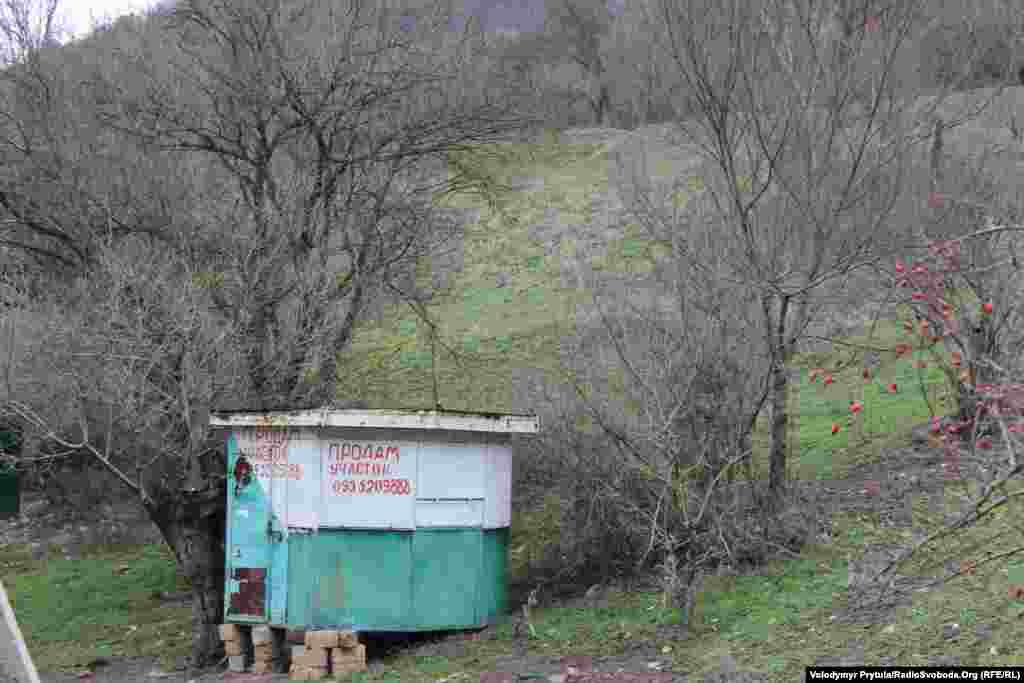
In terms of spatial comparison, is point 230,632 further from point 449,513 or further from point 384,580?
point 449,513

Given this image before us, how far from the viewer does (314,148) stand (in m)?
14.9

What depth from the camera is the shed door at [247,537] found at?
36.2 ft

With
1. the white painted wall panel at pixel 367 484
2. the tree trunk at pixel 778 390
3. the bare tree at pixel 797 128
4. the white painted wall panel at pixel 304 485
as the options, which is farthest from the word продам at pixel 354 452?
the tree trunk at pixel 778 390

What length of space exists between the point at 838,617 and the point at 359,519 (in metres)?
4.25

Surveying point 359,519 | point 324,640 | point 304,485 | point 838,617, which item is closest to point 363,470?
point 359,519

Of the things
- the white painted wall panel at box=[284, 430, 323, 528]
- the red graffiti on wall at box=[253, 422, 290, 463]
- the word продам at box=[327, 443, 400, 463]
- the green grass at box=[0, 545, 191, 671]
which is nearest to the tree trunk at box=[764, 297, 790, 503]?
the word продам at box=[327, 443, 400, 463]

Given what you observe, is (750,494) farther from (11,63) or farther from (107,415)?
(11,63)

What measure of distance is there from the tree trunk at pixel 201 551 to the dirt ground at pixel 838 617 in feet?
1.26

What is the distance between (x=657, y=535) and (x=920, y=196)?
4139mm

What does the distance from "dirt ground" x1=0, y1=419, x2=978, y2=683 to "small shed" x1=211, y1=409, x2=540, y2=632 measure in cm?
52

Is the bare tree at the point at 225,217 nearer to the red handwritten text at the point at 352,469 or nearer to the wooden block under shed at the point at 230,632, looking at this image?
the wooden block under shed at the point at 230,632

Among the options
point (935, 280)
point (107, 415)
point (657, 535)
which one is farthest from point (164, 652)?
point (935, 280)

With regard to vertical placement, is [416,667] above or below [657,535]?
below

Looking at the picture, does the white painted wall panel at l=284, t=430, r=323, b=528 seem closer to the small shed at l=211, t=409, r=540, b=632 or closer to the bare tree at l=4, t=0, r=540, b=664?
the small shed at l=211, t=409, r=540, b=632
